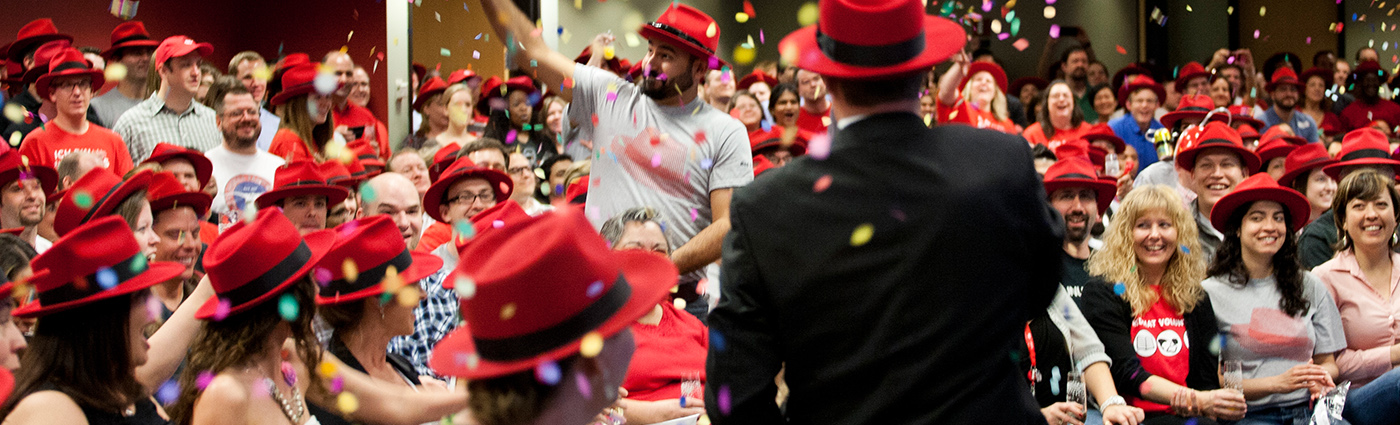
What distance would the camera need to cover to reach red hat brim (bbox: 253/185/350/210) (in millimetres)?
4039

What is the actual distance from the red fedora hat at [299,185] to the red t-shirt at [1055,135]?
4006 millimetres

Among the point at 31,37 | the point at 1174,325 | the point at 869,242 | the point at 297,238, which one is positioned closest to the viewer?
the point at 869,242

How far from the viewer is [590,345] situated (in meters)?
1.46

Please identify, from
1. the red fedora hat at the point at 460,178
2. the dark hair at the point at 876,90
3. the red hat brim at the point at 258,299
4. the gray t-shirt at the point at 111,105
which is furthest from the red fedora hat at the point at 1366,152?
the gray t-shirt at the point at 111,105

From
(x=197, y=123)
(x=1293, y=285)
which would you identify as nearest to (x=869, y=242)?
(x=1293, y=285)

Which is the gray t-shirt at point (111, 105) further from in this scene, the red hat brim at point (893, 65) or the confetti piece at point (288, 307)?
the red hat brim at point (893, 65)

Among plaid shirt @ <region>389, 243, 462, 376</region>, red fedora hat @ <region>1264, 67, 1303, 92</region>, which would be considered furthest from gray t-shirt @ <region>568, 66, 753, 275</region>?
red fedora hat @ <region>1264, 67, 1303, 92</region>

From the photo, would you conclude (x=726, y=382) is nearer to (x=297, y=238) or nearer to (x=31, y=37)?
(x=297, y=238)

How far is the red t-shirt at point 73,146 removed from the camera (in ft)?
15.5

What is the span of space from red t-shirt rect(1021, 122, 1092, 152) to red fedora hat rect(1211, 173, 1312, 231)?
245 centimetres

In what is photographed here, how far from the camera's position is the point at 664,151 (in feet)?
11.3

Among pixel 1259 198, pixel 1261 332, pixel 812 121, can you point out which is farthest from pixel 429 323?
pixel 812 121

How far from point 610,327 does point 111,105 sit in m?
4.98

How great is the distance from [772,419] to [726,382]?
10 centimetres
